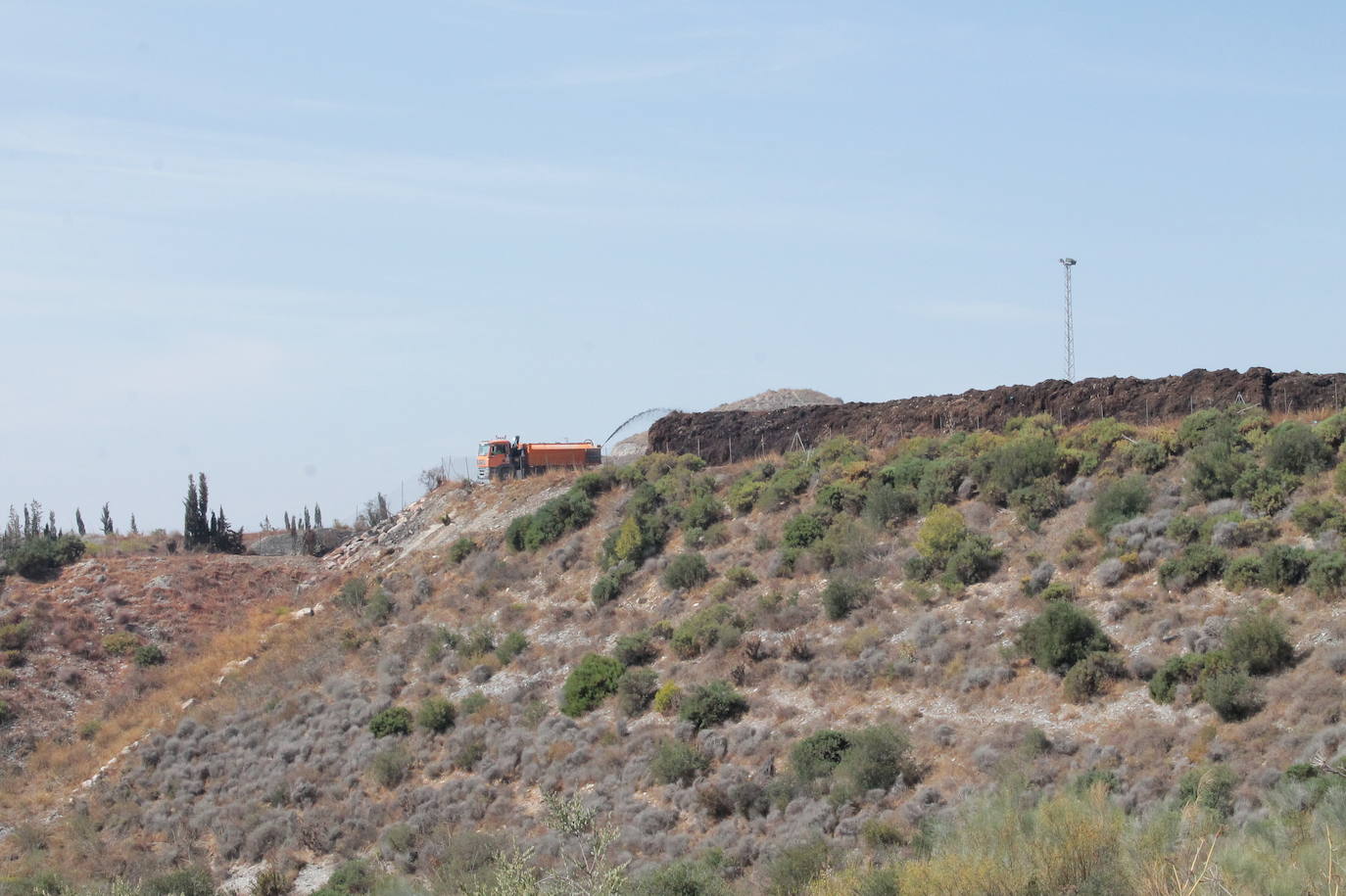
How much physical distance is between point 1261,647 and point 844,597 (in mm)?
9931

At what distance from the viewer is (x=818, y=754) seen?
24.0 m

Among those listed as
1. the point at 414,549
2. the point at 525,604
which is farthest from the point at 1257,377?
the point at 414,549

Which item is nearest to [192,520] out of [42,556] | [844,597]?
[42,556]

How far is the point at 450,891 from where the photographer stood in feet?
69.4

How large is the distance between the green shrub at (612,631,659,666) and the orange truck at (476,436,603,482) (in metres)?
21.4

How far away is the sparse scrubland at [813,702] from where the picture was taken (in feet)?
60.2

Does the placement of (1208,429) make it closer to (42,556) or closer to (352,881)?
(352,881)

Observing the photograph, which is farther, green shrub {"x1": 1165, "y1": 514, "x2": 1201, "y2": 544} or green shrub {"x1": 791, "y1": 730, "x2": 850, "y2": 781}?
green shrub {"x1": 1165, "y1": 514, "x2": 1201, "y2": 544}

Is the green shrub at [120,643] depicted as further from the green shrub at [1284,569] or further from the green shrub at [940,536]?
the green shrub at [1284,569]

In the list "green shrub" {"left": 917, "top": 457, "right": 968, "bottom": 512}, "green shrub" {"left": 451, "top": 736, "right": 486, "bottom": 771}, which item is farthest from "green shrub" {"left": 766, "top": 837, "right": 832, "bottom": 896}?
"green shrub" {"left": 917, "top": 457, "right": 968, "bottom": 512}

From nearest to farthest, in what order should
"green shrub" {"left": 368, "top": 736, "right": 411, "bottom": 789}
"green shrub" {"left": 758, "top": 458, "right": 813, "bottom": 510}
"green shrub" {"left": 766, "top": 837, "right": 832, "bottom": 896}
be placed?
1. "green shrub" {"left": 766, "top": 837, "right": 832, "bottom": 896}
2. "green shrub" {"left": 368, "top": 736, "right": 411, "bottom": 789}
3. "green shrub" {"left": 758, "top": 458, "right": 813, "bottom": 510}

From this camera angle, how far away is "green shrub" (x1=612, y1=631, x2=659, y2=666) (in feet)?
104

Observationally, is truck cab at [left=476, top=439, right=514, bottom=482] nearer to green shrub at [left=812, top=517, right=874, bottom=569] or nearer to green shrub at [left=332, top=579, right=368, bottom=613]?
green shrub at [left=332, top=579, right=368, bottom=613]

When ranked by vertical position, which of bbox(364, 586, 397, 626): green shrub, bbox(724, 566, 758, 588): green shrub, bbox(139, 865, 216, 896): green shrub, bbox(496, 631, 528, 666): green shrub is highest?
bbox(724, 566, 758, 588): green shrub
